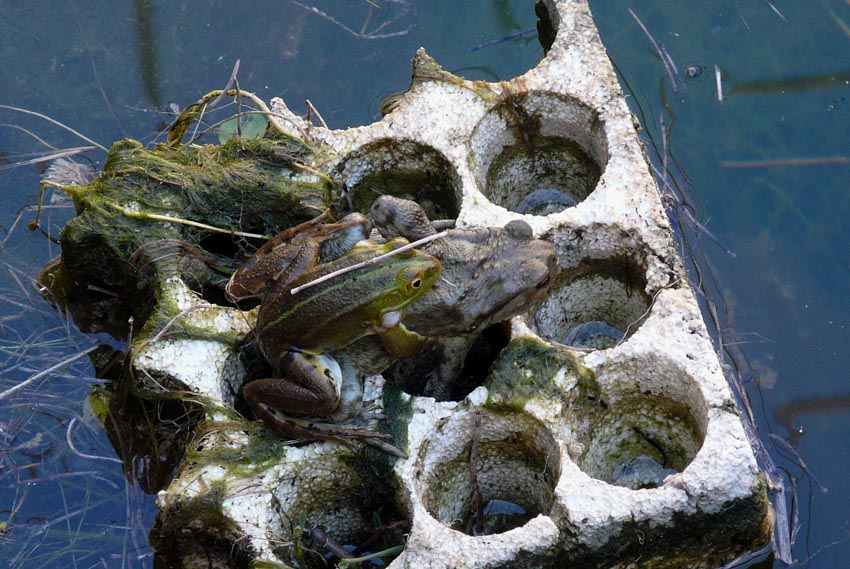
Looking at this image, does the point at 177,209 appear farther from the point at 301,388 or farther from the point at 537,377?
the point at 537,377

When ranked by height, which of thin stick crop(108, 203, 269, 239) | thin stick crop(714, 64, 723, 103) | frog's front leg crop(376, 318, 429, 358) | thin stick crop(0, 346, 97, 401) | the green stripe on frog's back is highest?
thin stick crop(714, 64, 723, 103)

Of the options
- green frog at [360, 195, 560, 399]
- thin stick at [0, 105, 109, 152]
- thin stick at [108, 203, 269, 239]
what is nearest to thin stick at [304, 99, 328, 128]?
thin stick at [108, 203, 269, 239]

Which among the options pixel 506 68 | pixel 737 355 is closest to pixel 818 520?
pixel 737 355

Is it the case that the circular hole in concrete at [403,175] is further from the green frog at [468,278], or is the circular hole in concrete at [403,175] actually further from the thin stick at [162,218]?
the thin stick at [162,218]

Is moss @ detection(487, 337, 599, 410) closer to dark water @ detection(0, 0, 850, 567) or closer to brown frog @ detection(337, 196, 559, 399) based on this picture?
brown frog @ detection(337, 196, 559, 399)

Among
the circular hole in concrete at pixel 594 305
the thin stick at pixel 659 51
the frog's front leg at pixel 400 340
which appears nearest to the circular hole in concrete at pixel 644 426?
the circular hole in concrete at pixel 594 305

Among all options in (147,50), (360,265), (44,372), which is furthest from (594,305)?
(147,50)

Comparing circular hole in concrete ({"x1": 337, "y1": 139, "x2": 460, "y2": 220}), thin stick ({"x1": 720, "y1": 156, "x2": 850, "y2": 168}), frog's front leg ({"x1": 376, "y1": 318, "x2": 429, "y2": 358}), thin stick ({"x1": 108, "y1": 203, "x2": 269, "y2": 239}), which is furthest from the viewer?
thin stick ({"x1": 720, "y1": 156, "x2": 850, "y2": 168})
